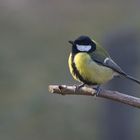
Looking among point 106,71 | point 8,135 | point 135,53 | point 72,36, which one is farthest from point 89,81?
point 72,36

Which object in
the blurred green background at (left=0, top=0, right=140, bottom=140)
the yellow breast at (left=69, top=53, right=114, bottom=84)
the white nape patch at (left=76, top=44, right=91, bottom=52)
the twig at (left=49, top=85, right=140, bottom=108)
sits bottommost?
the blurred green background at (left=0, top=0, right=140, bottom=140)

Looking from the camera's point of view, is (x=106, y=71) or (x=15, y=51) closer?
(x=106, y=71)

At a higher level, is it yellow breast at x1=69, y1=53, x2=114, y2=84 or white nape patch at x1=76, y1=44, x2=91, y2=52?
white nape patch at x1=76, y1=44, x2=91, y2=52

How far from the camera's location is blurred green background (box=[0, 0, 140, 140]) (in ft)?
20.6

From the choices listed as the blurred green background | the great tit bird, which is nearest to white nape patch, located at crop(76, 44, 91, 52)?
the great tit bird

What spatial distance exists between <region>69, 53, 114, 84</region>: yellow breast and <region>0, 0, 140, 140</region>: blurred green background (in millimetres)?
1040

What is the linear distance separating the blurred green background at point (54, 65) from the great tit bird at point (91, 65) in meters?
0.97

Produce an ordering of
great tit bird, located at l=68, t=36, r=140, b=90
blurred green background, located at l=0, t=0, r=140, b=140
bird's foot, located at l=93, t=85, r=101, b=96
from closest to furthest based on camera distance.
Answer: bird's foot, located at l=93, t=85, r=101, b=96 < great tit bird, located at l=68, t=36, r=140, b=90 < blurred green background, located at l=0, t=0, r=140, b=140

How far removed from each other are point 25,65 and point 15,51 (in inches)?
17.9

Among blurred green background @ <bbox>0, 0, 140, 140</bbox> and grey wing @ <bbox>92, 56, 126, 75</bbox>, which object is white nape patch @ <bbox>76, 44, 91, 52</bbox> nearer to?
grey wing @ <bbox>92, 56, 126, 75</bbox>

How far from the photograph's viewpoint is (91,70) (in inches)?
174

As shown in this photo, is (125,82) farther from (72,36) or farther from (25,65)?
(72,36)

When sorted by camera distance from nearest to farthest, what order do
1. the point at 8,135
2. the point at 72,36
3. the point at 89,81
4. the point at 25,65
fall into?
the point at 89,81 < the point at 8,135 < the point at 25,65 < the point at 72,36

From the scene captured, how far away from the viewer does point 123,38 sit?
590cm
